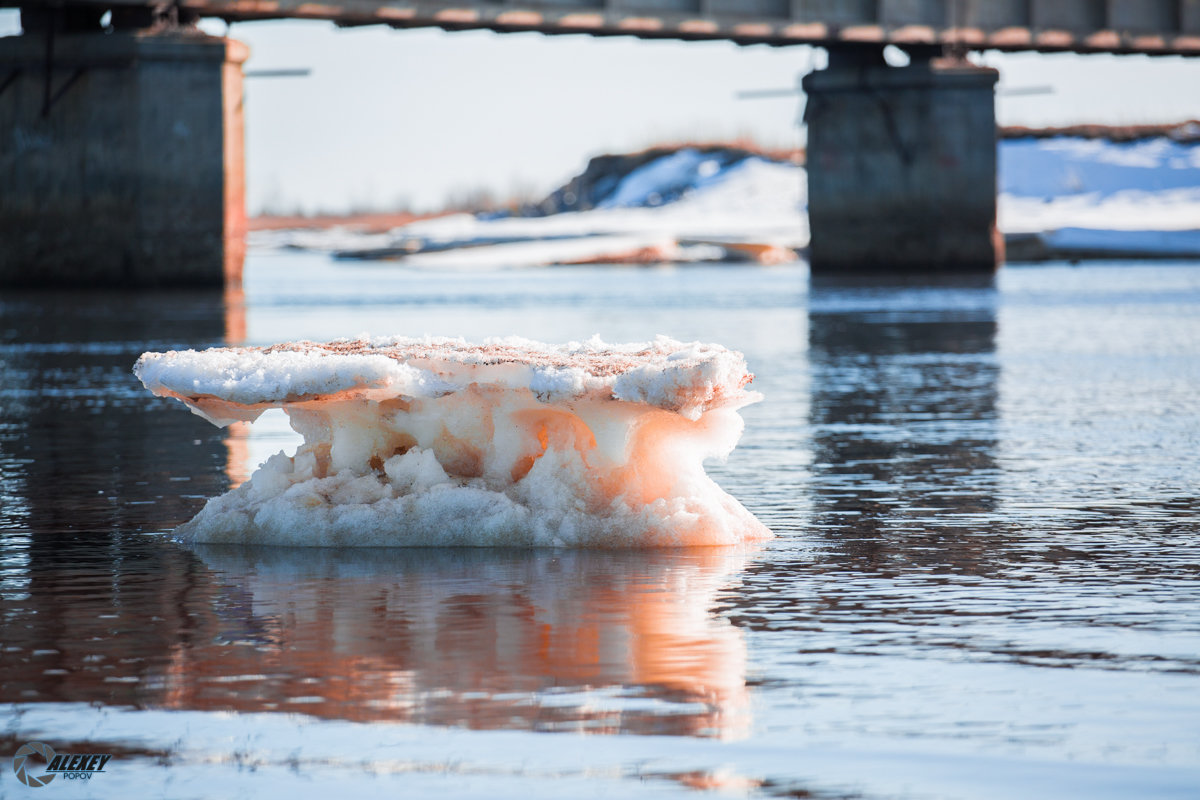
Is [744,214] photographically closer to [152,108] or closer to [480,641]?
[152,108]

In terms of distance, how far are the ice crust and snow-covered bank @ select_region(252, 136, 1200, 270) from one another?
160ft

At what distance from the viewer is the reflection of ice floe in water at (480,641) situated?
15.5 feet

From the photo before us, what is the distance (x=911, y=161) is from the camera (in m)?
45.1

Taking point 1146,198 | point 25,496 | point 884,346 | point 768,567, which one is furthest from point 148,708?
point 1146,198

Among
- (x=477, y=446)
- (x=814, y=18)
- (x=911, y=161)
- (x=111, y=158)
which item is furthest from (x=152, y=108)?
(x=477, y=446)

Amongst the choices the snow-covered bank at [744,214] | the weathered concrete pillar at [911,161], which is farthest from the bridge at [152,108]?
the snow-covered bank at [744,214]

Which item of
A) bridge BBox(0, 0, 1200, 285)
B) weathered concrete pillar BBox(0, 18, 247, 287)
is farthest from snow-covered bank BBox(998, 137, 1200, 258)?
weathered concrete pillar BBox(0, 18, 247, 287)

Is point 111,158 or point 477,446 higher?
point 111,158

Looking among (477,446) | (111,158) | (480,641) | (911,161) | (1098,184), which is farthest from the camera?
(1098,184)

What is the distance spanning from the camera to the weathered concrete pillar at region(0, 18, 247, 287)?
36812mm

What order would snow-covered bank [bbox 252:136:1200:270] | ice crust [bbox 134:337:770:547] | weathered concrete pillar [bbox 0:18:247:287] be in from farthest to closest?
1. snow-covered bank [bbox 252:136:1200:270]
2. weathered concrete pillar [bbox 0:18:247:287]
3. ice crust [bbox 134:337:770:547]

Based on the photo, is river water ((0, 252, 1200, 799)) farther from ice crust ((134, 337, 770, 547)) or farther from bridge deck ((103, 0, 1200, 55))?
bridge deck ((103, 0, 1200, 55))

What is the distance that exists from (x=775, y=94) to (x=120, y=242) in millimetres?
16130

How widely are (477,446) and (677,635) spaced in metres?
2.23
